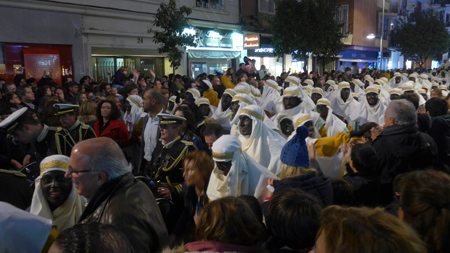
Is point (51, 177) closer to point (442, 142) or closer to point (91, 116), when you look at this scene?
point (91, 116)

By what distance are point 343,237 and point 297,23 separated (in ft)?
71.2

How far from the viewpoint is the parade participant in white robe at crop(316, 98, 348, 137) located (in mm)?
7193

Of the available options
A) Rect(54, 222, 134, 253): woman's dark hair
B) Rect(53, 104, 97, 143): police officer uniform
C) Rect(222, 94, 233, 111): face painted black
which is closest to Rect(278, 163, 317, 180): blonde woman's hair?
Rect(54, 222, 134, 253): woman's dark hair

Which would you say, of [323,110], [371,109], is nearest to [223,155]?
[323,110]

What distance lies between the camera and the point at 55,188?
3.31 meters

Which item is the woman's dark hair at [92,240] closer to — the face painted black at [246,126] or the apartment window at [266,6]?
the face painted black at [246,126]

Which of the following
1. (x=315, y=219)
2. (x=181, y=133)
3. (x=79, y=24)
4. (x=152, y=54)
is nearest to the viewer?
(x=315, y=219)

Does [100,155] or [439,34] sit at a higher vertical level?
[439,34]

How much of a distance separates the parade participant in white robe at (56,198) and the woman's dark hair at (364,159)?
281cm

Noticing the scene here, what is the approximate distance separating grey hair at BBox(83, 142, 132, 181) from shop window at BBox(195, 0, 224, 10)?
2101 centimetres

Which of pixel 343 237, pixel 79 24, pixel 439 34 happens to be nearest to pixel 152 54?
pixel 79 24

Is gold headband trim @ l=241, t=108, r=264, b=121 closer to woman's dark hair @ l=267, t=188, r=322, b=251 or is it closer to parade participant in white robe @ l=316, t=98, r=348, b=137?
parade participant in white robe @ l=316, t=98, r=348, b=137

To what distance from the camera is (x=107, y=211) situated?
261cm

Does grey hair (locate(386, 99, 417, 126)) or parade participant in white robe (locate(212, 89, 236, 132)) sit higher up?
grey hair (locate(386, 99, 417, 126))
